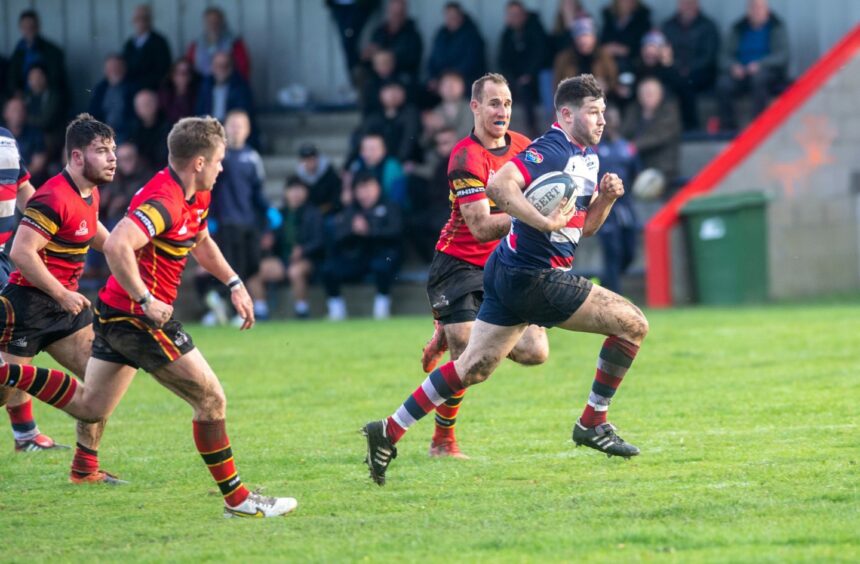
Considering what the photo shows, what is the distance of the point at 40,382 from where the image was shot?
334 inches

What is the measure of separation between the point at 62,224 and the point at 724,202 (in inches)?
402

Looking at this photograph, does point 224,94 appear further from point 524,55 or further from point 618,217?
point 618,217

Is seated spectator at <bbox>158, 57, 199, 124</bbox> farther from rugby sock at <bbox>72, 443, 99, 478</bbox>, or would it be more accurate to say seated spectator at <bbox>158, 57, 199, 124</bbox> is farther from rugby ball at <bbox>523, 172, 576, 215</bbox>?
rugby ball at <bbox>523, 172, 576, 215</bbox>

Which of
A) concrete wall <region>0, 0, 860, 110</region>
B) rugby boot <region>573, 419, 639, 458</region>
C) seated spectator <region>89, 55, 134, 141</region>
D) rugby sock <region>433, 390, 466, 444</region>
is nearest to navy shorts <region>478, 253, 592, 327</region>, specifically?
rugby boot <region>573, 419, 639, 458</region>

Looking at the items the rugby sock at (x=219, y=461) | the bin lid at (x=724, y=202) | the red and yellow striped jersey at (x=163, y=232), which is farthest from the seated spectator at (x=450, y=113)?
the rugby sock at (x=219, y=461)

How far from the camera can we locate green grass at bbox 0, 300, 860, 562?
659 cm

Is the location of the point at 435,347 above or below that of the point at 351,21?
below

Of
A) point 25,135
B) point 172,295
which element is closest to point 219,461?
point 172,295

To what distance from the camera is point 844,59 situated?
17.9 m

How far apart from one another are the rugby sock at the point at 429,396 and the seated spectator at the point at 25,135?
14164 millimetres

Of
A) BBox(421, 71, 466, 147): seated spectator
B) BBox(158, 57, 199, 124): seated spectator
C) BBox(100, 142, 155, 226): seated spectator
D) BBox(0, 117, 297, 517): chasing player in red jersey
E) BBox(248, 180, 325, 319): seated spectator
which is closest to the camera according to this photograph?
BBox(0, 117, 297, 517): chasing player in red jersey

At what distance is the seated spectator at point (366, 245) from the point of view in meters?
18.3

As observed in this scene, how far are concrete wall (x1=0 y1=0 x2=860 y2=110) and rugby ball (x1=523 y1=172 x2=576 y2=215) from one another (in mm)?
13000

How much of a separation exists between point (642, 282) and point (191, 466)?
9.86 metres
